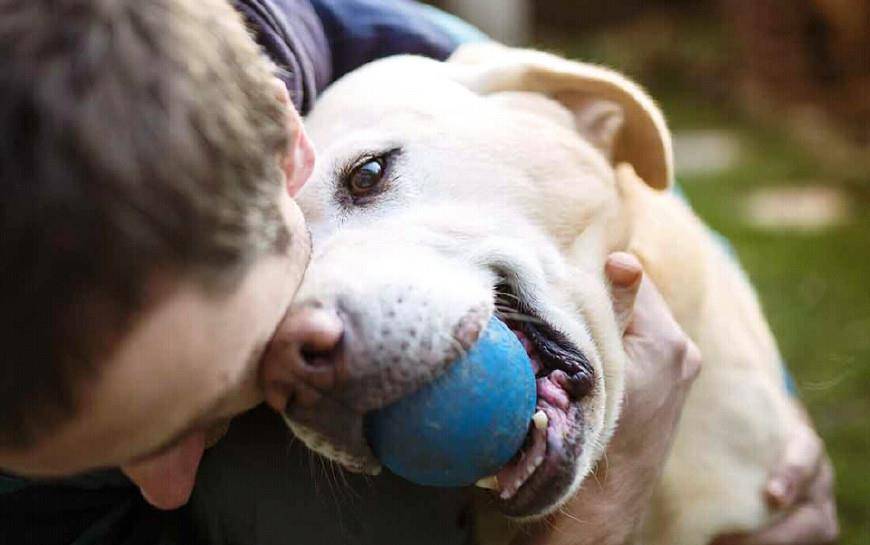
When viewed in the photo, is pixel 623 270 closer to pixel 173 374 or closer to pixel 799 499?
pixel 799 499

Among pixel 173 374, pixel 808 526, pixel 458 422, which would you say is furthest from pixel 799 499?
pixel 173 374

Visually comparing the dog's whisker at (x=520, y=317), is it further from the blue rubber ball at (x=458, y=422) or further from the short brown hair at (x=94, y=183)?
the short brown hair at (x=94, y=183)

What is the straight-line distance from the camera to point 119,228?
108 cm

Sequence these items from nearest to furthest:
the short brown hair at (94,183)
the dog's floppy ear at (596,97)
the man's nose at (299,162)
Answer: the short brown hair at (94,183), the man's nose at (299,162), the dog's floppy ear at (596,97)

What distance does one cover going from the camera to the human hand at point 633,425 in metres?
1.73

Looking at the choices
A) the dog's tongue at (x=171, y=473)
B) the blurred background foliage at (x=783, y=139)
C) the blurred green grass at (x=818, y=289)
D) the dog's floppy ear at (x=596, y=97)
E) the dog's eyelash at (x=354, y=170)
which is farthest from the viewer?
the blurred background foliage at (x=783, y=139)

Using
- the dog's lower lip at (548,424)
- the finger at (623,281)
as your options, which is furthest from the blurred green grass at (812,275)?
the dog's lower lip at (548,424)

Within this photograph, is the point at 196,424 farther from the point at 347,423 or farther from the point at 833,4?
the point at 833,4

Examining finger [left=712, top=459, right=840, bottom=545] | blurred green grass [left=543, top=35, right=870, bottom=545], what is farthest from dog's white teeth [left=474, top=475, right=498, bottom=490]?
blurred green grass [left=543, top=35, right=870, bottom=545]

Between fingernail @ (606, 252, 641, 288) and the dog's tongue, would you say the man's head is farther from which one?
fingernail @ (606, 252, 641, 288)

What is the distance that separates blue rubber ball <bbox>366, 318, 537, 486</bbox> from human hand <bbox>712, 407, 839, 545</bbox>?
0.68m

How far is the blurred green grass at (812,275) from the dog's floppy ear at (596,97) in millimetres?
977

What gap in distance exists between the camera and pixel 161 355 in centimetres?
113

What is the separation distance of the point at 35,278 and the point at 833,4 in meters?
3.66
